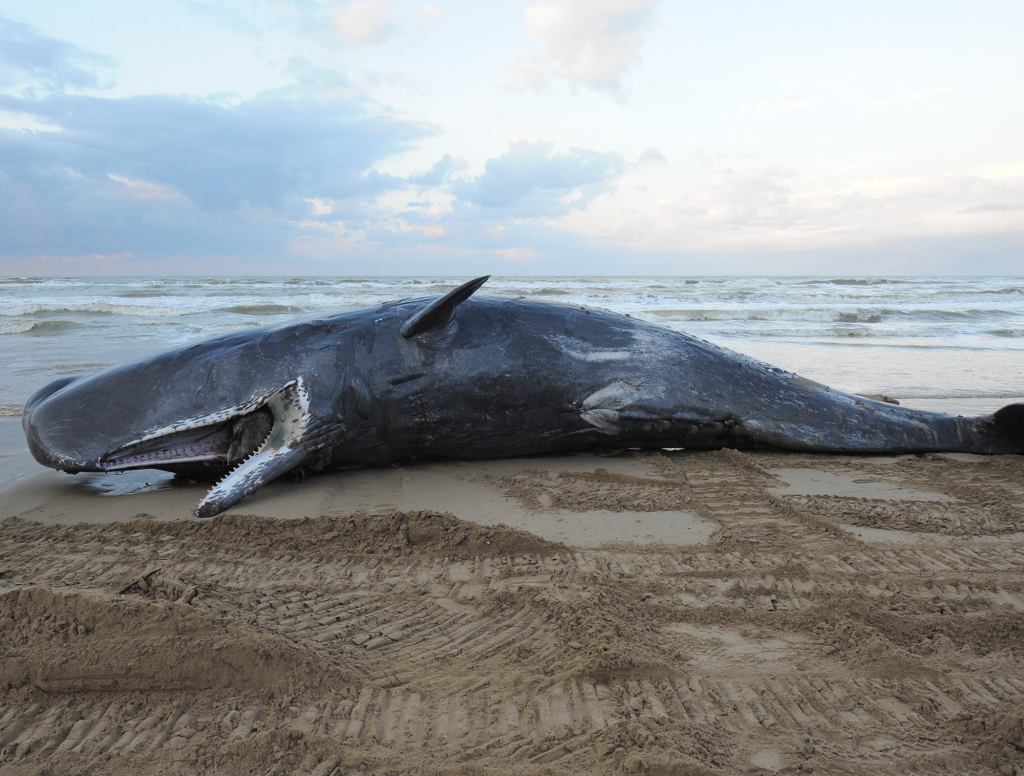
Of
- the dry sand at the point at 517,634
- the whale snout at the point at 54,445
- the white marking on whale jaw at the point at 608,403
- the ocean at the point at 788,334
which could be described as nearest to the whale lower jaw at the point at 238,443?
the whale snout at the point at 54,445

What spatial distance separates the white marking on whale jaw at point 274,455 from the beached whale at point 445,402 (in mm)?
10

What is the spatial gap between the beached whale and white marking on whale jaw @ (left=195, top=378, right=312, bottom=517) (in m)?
0.01

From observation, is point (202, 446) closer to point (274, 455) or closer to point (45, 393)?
point (274, 455)

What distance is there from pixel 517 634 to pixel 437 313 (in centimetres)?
298

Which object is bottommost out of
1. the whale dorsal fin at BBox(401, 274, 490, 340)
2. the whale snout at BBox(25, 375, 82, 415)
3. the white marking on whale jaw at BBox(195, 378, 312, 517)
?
the white marking on whale jaw at BBox(195, 378, 312, 517)

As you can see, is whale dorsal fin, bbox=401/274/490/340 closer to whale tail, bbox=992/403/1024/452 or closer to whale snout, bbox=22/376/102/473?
whale snout, bbox=22/376/102/473

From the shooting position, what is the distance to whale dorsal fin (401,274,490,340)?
5.27 meters

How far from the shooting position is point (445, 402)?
17.9ft

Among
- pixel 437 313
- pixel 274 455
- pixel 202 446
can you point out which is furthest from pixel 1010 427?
pixel 202 446

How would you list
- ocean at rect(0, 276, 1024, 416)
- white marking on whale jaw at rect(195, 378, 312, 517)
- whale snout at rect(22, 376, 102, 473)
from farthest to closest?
1. ocean at rect(0, 276, 1024, 416)
2. whale snout at rect(22, 376, 102, 473)
3. white marking on whale jaw at rect(195, 378, 312, 517)

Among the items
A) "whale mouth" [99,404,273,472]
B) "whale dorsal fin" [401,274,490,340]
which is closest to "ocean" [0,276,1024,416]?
"whale mouth" [99,404,273,472]

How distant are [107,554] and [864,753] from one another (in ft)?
11.5

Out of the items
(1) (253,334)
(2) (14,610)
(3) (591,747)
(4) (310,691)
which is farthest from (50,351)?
(3) (591,747)

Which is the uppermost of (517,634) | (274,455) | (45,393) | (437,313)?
(437,313)
